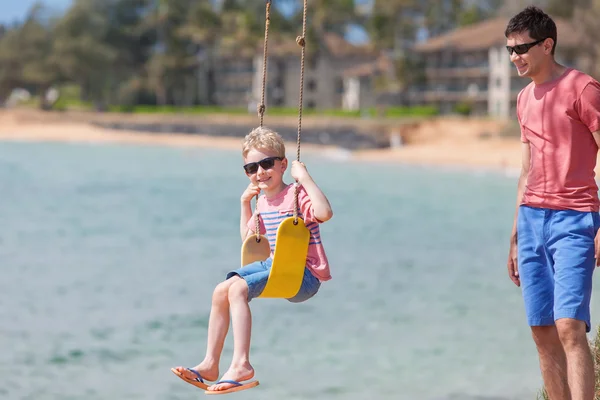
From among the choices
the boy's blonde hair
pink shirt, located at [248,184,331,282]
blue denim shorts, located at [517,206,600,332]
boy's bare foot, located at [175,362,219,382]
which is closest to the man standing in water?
blue denim shorts, located at [517,206,600,332]

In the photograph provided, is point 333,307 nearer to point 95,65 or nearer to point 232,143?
point 232,143

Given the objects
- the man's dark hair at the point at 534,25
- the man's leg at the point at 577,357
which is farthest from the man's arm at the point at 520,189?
the man's dark hair at the point at 534,25

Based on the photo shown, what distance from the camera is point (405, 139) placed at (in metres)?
72.6

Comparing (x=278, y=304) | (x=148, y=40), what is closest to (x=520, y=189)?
(x=278, y=304)

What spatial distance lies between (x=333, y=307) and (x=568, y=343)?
584 inches

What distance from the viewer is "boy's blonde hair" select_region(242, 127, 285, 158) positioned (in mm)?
5539

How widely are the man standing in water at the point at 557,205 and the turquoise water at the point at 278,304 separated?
7.33 m

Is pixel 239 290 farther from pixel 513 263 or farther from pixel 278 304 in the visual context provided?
pixel 278 304

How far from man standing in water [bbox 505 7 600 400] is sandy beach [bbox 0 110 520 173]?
48.0 m

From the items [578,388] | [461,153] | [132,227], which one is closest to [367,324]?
[578,388]

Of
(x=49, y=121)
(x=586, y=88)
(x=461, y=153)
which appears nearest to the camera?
(x=586, y=88)

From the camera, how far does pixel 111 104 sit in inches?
4043

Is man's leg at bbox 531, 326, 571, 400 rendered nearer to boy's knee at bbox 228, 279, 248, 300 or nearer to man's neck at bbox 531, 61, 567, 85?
man's neck at bbox 531, 61, 567, 85

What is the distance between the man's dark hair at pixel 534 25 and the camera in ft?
18.2
